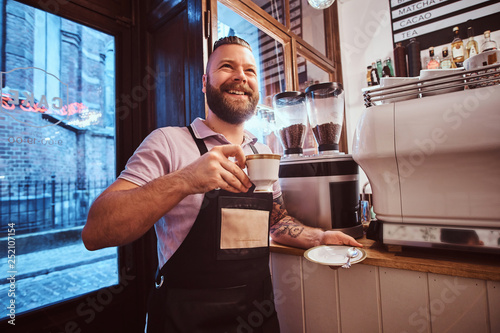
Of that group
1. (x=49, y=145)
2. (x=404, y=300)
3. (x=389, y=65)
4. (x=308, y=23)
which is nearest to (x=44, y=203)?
(x=49, y=145)

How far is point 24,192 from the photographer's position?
1526 millimetres

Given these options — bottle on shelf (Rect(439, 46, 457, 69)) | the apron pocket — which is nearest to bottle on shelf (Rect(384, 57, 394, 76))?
bottle on shelf (Rect(439, 46, 457, 69))

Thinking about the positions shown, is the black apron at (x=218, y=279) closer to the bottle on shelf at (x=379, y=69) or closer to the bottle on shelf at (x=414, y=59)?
the bottle on shelf at (x=414, y=59)

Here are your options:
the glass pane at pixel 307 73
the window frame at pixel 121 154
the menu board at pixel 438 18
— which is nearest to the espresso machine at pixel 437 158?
the window frame at pixel 121 154

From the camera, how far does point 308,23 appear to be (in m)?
3.22

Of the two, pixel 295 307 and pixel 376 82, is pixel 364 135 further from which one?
pixel 376 82

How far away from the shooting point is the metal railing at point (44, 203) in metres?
1.48

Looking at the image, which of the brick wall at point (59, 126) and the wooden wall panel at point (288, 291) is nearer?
the wooden wall panel at point (288, 291)

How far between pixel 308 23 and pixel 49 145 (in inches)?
120

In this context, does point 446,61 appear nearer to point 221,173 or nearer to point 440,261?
point 440,261

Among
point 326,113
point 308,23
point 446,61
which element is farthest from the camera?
point 308,23

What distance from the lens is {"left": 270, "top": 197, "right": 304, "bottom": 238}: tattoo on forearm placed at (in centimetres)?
119

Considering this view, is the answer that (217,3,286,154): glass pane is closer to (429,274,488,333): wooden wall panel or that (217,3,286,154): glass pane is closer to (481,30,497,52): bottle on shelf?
(429,274,488,333): wooden wall panel

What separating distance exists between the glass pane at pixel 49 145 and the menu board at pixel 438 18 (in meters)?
3.40
